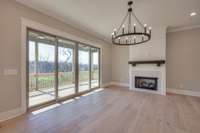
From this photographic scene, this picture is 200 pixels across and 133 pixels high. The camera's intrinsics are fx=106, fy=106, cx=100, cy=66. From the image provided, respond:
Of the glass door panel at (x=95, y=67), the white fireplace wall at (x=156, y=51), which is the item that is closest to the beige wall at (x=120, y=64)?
the white fireplace wall at (x=156, y=51)

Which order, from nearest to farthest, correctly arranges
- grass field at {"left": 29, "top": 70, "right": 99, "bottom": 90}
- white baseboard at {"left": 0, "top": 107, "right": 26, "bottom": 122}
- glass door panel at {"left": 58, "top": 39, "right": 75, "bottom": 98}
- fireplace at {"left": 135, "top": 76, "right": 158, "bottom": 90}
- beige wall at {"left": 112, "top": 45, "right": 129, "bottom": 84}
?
white baseboard at {"left": 0, "top": 107, "right": 26, "bottom": 122}
grass field at {"left": 29, "top": 70, "right": 99, "bottom": 90}
glass door panel at {"left": 58, "top": 39, "right": 75, "bottom": 98}
fireplace at {"left": 135, "top": 76, "right": 158, "bottom": 90}
beige wall at {"left": 112, "top": 45, "right": 129, "bottom": 84}

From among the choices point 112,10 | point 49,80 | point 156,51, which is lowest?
point 49,80

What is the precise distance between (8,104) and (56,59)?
5.80 feet

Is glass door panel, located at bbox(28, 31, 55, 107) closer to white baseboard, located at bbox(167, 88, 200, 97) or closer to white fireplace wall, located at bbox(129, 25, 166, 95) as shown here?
white fireplace wall, located at bbox(129, 25, 166, 95)

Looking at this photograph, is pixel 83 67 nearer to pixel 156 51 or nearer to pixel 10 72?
pixel 10 72

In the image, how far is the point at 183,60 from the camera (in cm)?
468

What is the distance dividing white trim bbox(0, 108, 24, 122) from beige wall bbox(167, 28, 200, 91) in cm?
580

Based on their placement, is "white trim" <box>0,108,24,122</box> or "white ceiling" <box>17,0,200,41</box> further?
"white ceiling" <box>17,0,200,41</box>

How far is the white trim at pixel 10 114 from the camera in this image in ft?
7.92

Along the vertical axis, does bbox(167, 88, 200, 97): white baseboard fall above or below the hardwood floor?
above

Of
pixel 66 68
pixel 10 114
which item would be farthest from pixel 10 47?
pixel 66 68

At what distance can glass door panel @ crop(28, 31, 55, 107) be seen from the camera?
3.18 m

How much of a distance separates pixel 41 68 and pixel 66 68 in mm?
926

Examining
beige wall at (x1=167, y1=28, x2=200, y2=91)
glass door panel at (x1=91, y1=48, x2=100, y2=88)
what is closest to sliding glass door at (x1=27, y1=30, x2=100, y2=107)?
glass door panel at (x1=91, y1=48, x2=100, y2=88)
